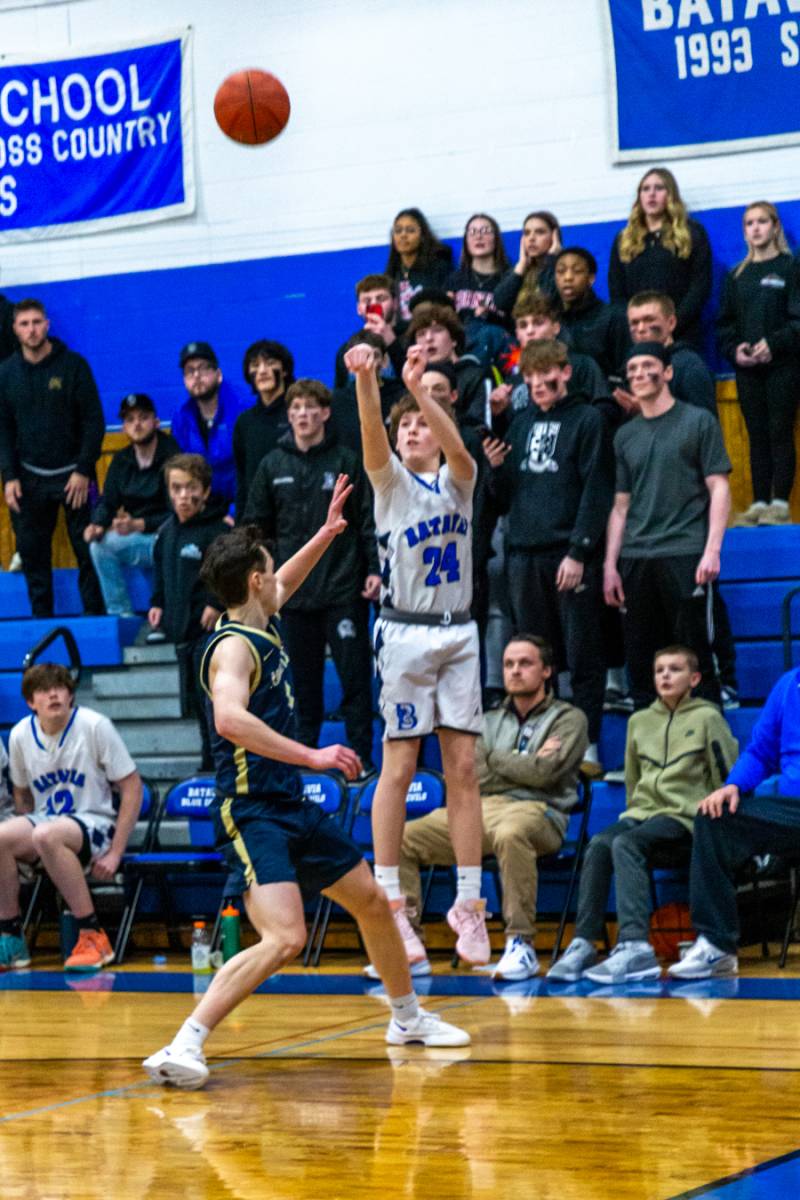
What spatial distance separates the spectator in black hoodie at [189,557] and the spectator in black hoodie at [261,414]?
219 millimetres

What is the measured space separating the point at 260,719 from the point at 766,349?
17.5ft

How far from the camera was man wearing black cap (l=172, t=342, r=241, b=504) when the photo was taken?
11117 mm

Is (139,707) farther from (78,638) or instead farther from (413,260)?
(413,260)

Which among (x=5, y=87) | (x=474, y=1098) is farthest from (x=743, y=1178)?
(x=5, y=87)

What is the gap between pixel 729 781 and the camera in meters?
7.46

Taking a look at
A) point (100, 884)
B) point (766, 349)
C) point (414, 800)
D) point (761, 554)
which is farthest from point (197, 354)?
point (414, 800)

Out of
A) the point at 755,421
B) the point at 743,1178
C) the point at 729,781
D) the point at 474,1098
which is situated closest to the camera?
the point at 743,1178

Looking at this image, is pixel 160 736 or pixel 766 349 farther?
pixel 160 736

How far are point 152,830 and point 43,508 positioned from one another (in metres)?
2.75

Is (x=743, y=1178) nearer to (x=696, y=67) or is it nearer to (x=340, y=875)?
(x=340, y=875)

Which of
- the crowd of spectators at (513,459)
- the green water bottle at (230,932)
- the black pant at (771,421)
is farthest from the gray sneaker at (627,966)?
the black pant at (771,421)

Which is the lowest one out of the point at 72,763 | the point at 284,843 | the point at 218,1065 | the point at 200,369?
the point at 218,1065

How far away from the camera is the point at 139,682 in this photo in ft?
35.1

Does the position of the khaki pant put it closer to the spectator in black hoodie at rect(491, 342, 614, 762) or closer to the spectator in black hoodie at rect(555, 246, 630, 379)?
the spectator in black hoodie at rect(491, 342, 614, 762)
